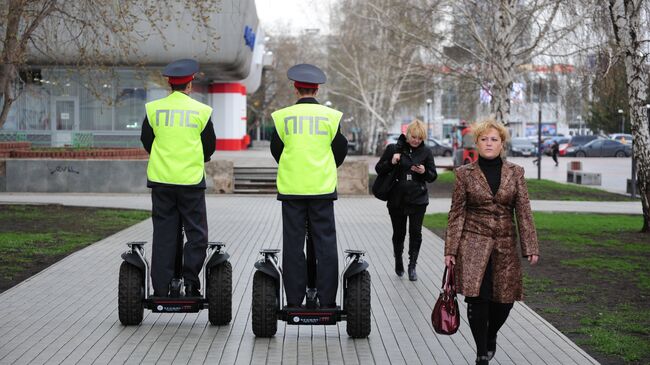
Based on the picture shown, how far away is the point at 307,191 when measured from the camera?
7590mm

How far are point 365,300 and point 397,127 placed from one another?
11357 cm

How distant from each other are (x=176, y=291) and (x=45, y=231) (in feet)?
31.0

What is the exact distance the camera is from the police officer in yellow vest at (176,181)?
26.3 ft

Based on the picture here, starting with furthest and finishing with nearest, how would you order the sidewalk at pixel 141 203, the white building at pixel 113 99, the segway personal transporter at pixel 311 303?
the white building at pixel 113 99
the sidewalk at pixel 141 203
the segway personal transporter at pixel 311 303

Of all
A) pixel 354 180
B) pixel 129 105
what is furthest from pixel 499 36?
pixel 129 105

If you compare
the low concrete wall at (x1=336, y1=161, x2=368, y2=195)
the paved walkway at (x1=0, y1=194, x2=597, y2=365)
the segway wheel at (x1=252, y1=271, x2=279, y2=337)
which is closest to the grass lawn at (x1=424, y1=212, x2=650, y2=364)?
the paved walkway at (x1=0, y1=194, x2=597, y2=365)

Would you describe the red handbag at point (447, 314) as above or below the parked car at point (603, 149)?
below

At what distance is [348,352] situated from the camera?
291 inches

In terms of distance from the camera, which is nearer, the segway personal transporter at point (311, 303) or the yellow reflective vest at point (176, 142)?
the segway personal transporter at point (311, 303)

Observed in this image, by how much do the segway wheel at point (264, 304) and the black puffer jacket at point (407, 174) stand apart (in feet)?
12.2

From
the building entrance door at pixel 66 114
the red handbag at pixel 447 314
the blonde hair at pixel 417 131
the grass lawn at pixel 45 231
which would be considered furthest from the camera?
the building entrance door at pixel 66 114

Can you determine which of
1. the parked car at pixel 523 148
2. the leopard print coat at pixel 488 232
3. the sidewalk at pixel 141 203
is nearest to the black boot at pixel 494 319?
the leopard print coat at pixel 488 232

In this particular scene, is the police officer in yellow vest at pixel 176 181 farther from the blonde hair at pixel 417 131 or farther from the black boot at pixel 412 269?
the black boot at pixel 412 269

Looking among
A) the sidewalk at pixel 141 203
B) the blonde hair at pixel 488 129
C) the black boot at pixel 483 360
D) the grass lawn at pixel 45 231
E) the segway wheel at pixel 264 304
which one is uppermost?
the blonde hair at pixel 488 129
